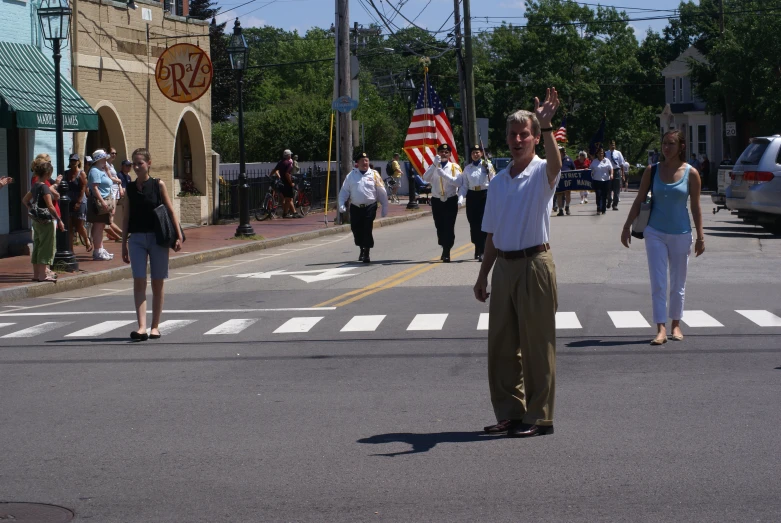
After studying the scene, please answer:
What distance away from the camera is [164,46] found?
90.1ft

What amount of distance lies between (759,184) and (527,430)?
16.9 meters

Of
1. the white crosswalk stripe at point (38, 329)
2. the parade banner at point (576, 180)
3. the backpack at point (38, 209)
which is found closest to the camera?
the white crosswalk stripe at point (38, 329)

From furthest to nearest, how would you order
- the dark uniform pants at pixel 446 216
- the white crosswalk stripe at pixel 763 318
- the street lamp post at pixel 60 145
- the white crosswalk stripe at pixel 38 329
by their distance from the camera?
the dark uniform pants at pixel 446 216
the street lamp post at pixel 60 145
the white crosswalk stripe at pixel 38 329
the white crosswalk stripe at pixel 763 318

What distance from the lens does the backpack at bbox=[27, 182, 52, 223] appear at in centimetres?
1578

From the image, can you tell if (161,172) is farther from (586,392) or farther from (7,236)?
(586,392)

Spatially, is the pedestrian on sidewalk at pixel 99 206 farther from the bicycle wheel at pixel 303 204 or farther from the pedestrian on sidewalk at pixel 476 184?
the bicycle wheel at pixel 303 204

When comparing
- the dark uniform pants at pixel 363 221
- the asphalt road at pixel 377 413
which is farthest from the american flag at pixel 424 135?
the asphalt road at pixel 377 413

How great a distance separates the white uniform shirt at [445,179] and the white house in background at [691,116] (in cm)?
4064

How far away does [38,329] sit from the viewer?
480 inches

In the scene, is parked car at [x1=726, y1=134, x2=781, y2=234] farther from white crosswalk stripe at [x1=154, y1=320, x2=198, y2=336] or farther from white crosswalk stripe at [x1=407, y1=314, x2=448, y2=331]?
white crosswalk stripe at [x1=154, y1=320, x2=198, y2=336]

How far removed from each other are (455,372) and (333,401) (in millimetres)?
1402

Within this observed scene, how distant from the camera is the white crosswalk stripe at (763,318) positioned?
1116cm

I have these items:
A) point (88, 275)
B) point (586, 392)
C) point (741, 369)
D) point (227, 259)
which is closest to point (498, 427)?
point (586, 392)

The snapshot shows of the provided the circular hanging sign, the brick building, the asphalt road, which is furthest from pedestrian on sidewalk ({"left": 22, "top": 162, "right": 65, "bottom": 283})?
the circular hanging sign
